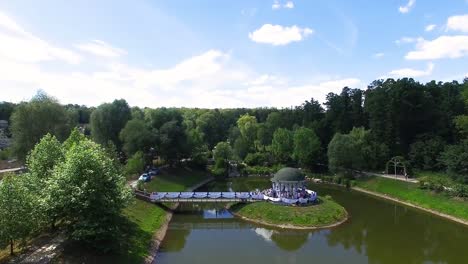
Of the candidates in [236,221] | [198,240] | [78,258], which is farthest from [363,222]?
[78,258]

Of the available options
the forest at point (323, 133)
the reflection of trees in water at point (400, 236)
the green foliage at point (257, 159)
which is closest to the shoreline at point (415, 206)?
the reflection of trees in water at point (400, 236)

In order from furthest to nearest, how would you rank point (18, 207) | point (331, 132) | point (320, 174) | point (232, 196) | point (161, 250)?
point (331, 132)
point (320, 174)
point (232, 196)
point (161, 250)
point (18, 207)

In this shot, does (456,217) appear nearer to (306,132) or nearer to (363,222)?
(363,222)

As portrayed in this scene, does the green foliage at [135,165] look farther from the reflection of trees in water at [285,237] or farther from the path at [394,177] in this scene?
the path at [394,177]

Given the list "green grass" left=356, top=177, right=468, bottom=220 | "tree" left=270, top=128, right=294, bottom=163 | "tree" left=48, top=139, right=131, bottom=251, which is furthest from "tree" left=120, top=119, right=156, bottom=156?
"green grass" left=356, top=177, right=468, bottom=220

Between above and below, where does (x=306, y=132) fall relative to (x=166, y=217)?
above

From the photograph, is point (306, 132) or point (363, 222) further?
point (306, 132)
